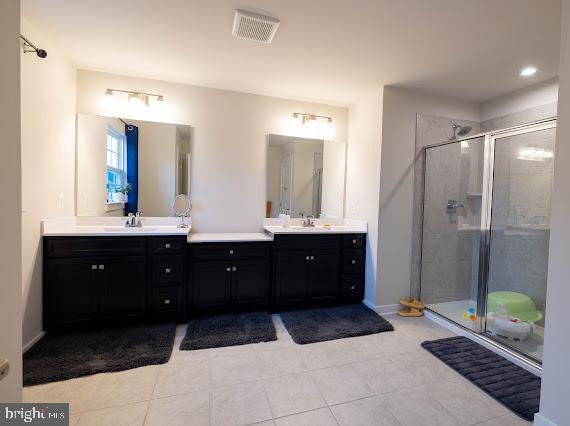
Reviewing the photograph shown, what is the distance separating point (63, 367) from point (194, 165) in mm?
2110

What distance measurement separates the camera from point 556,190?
1.48 m

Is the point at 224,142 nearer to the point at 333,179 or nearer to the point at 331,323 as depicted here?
the point at 333,179

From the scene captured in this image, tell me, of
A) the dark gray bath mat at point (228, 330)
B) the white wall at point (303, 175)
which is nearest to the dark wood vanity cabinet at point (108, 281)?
the dark gray bath mat at point (228, 330)

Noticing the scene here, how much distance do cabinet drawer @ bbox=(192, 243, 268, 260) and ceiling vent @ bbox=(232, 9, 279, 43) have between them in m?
1.88

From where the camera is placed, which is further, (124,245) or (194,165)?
(194,165)

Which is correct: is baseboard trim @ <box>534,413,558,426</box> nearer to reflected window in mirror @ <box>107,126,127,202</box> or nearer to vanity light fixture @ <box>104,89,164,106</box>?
reflected window in mirror @ <box>107,126,127,202</box>

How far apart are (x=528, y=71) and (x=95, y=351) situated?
4.50 metres

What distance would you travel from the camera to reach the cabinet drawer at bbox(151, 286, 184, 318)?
2.64 metres

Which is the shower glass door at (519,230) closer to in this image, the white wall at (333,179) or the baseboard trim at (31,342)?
the white wall at (333,179)

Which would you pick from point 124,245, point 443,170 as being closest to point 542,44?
point 443,170

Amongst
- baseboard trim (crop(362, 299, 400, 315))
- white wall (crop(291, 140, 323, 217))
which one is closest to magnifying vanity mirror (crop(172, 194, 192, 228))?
white wall (crop(291, 140, 323, 217))

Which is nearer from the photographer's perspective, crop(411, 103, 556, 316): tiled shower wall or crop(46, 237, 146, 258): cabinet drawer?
crop(46, 237, 146, 258): cabinet drawer

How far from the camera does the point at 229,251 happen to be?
2.88 m

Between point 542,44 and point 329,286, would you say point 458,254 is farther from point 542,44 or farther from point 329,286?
point 542,44
